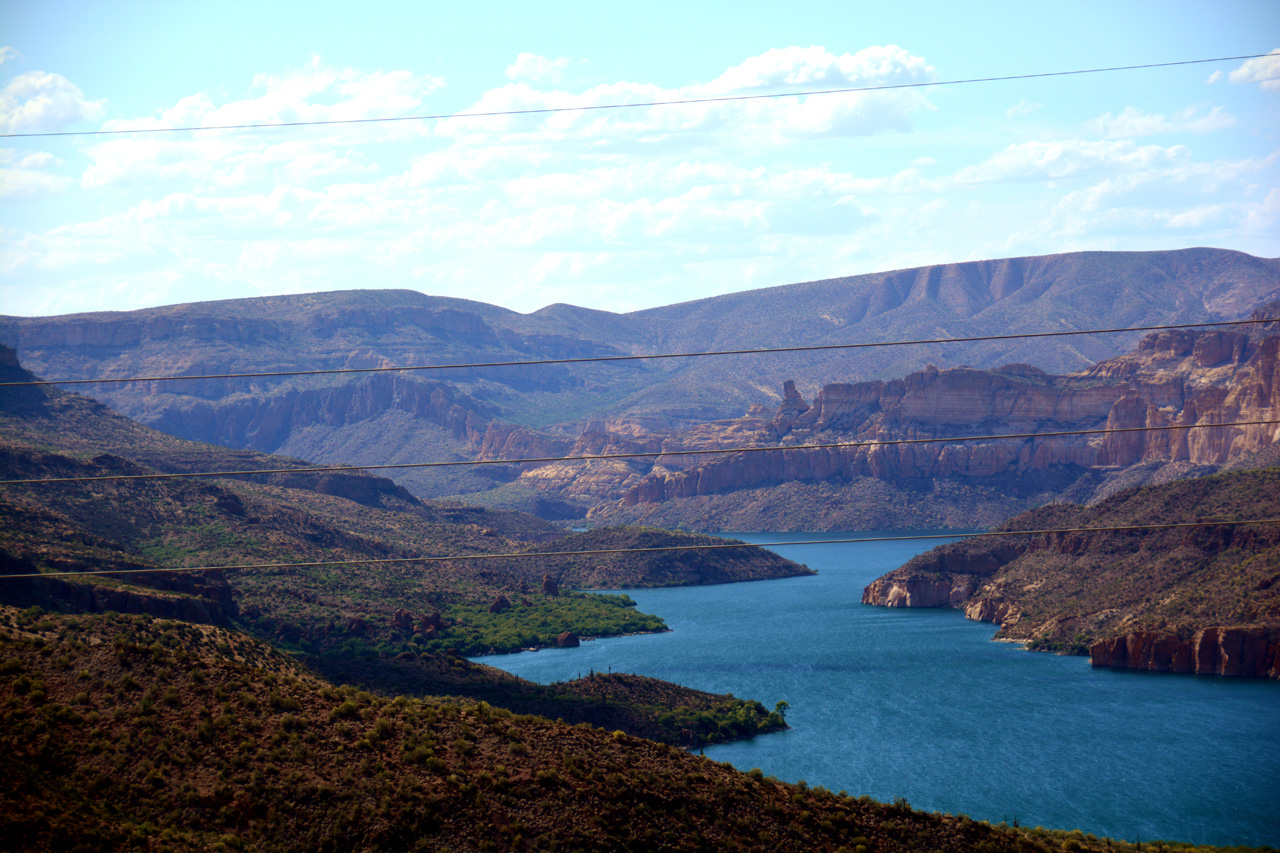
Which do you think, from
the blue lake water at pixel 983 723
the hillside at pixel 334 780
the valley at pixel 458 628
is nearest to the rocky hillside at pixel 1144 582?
the valley at pixel 458 628

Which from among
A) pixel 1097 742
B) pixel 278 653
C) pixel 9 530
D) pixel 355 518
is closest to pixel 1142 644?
pixel 1097 742

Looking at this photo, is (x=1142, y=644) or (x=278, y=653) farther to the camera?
(x=1142, y=644)

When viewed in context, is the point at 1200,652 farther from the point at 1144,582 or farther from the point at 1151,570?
the point at 1151,570

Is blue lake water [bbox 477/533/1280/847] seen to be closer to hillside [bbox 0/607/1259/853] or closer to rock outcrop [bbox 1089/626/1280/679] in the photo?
rock outcrop [bbox 1089/626/1280/679]

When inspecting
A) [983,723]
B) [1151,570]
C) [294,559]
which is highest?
[1151,570]

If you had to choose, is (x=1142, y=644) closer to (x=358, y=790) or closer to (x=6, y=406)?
(x=358, y=790)

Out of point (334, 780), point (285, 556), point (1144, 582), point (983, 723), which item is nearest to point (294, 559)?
point (285, 556)
